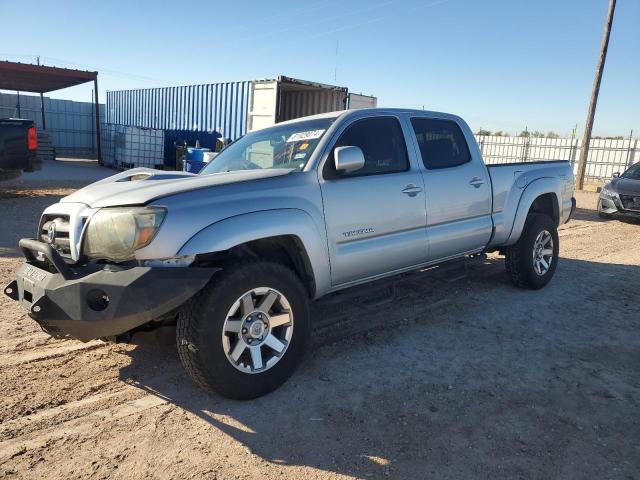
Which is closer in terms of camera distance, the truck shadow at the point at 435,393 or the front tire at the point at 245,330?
the truck shadow at the point at 435,393

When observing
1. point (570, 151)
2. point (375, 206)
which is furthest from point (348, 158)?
point (570, 151)

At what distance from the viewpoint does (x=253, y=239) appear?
314cm

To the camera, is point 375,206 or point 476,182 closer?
point 375,206

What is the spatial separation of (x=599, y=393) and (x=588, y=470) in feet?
3.29

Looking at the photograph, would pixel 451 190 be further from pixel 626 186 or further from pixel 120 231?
pixel 626 186

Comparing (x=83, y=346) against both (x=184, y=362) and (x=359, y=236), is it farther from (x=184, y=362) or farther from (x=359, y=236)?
(x=359, y=236)

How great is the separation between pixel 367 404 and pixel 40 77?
23.1 metres

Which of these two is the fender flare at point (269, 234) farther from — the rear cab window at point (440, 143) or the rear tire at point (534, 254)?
the rear tire at point (534, 254)

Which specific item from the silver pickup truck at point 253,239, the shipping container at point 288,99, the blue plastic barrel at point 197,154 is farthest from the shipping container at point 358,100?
the silver pickup truck at point 253,239

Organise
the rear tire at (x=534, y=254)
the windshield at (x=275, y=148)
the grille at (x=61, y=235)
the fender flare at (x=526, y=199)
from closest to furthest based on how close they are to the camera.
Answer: the grille at (x=61, y=235), the windshield at (x=275, y=148), the fender flare at (x=526, y=199), the rear tire at (x=534, y=254)

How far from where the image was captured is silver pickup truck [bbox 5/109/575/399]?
2.86m

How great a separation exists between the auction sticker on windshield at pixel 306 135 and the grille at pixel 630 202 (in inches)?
409

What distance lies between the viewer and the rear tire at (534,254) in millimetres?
5523

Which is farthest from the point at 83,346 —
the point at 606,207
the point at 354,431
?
the point at 606,207
